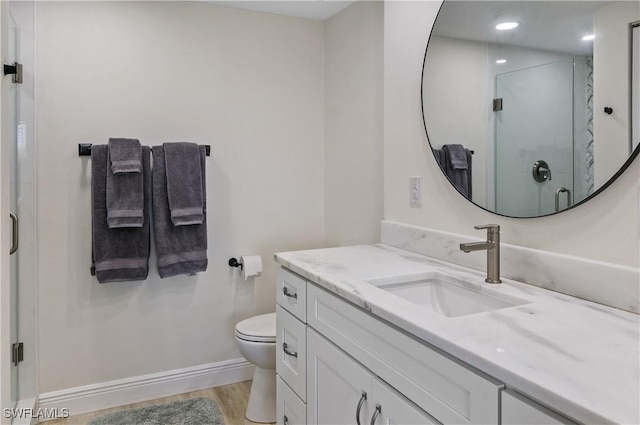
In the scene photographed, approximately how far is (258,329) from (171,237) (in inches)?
26.4

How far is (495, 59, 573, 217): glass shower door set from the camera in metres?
1.36

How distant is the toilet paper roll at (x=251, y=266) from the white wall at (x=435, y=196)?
3.06ft

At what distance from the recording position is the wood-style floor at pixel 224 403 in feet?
7.70

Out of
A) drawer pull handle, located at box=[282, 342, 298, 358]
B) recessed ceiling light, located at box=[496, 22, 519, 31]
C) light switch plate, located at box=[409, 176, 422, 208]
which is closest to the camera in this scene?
recessed ceiling light, located at box=[496, 22, 519, 31]

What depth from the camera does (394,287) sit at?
1.53 m

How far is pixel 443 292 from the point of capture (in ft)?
5.10

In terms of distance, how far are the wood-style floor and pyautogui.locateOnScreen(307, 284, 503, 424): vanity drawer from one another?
1.20 metres

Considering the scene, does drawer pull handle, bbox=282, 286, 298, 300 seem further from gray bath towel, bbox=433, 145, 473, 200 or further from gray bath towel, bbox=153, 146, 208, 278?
gray bath towel, bbox=153, 146, 208, 278

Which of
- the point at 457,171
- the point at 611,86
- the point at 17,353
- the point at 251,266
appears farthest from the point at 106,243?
the point at 611,86

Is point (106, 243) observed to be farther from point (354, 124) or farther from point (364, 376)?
point (364, 376)

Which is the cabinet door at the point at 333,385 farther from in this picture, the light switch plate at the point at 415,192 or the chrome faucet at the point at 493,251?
the light switch plate at the point at 415,192

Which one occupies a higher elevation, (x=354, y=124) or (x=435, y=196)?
(x=354, y=124)

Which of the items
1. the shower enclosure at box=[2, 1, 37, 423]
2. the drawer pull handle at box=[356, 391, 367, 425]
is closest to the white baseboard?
the shower enclosure at box=[2, 1, 37, 423]

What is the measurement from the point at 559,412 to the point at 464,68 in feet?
4.27
